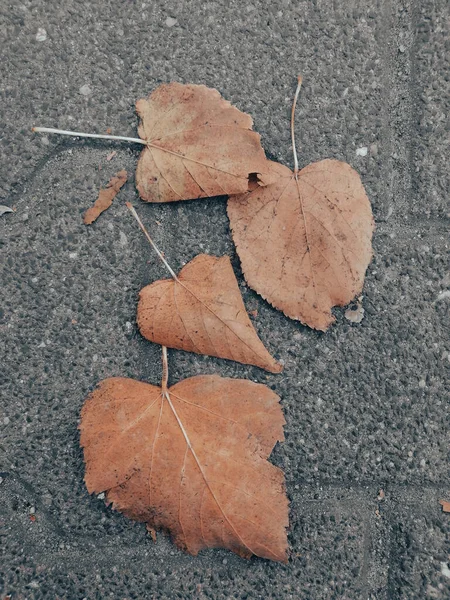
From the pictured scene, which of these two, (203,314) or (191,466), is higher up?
(203,314)

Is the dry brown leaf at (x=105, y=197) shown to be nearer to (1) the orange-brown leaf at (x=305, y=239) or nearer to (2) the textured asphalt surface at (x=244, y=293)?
(2) the textured asphalt surface at (x=244, y=293)

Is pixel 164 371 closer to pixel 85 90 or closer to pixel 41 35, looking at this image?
pixel 85 90

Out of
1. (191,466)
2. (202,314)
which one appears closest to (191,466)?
(191,466)

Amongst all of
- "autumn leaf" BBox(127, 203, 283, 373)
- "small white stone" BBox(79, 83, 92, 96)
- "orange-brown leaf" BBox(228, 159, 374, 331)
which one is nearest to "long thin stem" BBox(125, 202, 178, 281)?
"autumn leaf" BBox(127, 203, 283, 373)

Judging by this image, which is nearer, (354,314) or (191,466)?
(191,466)

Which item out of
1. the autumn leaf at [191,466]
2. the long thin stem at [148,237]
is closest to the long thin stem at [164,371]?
the autumn leaf at [191,466]

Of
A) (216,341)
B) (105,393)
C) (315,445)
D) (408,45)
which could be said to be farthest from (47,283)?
(408,45)

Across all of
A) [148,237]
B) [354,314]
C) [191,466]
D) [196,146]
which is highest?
[196,146]

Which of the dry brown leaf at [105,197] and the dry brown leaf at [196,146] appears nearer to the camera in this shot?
the dry brown leaf at [196,146]
